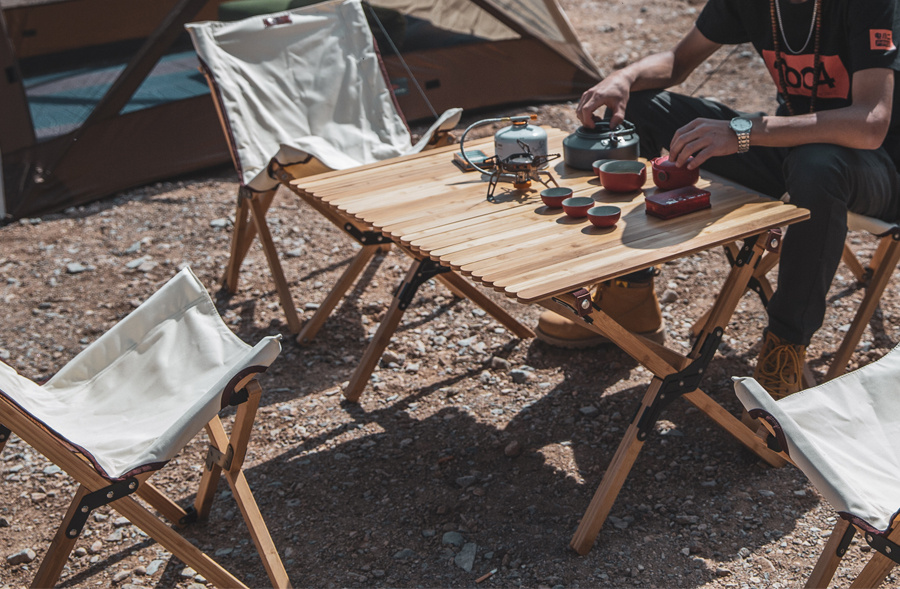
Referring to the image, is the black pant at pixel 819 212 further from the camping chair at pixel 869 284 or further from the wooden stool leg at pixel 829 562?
the wooden stool leg at pixel 829 562

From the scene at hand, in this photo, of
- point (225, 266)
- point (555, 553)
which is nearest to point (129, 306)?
point (225, 266)

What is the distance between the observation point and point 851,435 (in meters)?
1.63

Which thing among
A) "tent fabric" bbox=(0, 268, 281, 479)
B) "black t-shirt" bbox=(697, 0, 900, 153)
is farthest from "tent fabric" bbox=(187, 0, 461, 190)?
"tent fabric" bbox=(0, 268, 281, 479)

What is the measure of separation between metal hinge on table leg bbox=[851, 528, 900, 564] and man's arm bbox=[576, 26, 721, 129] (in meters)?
1.38

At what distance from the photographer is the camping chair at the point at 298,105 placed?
124 inches

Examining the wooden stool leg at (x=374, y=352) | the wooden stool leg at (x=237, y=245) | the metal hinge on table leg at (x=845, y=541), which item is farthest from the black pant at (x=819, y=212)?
the wooden stool leg at (x=237, y=245)

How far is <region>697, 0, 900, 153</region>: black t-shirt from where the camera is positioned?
215cm

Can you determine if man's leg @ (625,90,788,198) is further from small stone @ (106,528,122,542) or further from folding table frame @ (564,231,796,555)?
small stone @ (106,528,122,542)

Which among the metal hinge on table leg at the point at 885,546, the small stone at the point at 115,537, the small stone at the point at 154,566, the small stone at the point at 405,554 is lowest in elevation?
the small stone at the point at 115,537

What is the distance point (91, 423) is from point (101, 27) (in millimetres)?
3889

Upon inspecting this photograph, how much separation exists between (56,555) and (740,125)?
1.86 metres

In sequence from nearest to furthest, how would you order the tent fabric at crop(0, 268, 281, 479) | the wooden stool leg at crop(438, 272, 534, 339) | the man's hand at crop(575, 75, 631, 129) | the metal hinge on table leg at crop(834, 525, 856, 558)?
the metal hinge on table leg at crop(834, 525, 856, 558)
the tent fabric at crop(0, 268, 281, 479)
the man's hand at crop(575, 75, 631, 129)
the wooden stool leg at crop(438, 272, 534, 339)

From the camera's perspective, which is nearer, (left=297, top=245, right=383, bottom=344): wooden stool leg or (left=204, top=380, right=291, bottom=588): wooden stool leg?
(left=204, top=380, right=291, bottom=588): wooden stool leg

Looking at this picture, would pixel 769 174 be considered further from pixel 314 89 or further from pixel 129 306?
pixel 129 306
